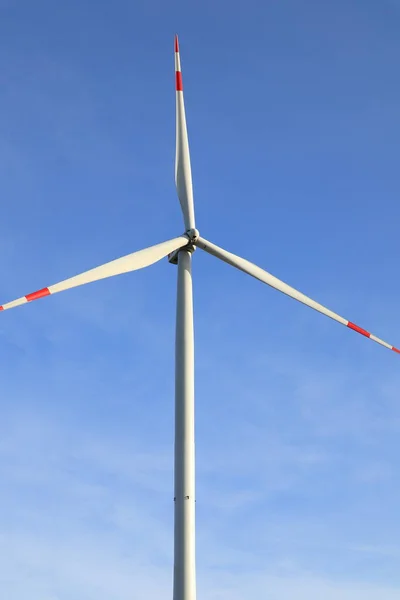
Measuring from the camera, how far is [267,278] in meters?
32.1

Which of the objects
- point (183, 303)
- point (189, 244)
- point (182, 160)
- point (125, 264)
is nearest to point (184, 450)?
point (183, 303)

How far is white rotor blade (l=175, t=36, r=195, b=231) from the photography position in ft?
104

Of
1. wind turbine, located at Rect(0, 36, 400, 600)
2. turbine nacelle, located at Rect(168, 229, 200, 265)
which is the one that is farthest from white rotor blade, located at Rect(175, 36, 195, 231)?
turbine nacelle, located at Rect(168, 229, 200, 265)

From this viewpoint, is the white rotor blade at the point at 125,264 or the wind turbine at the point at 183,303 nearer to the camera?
the wind turbine at the point at 183,303

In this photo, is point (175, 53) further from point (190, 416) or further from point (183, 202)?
point (190, 416)

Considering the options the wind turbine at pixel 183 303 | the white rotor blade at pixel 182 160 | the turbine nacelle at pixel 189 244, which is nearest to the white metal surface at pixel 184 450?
the wind turbine at pixel 183 303

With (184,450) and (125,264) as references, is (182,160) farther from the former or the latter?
(184,450)

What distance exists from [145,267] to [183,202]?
14.1 feet

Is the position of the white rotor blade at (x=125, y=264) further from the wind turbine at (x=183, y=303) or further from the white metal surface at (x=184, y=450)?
the white metal surface at (x=184, y=450)

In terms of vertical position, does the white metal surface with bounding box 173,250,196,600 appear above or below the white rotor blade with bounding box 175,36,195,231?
below

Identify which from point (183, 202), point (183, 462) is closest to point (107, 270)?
point (183, 202)

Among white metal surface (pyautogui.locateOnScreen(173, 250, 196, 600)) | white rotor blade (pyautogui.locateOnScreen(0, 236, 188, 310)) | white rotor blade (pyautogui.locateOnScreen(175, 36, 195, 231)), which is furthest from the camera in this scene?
white rotor blade (pyautogui.locateOnScreen(175, 36, 195, 231))

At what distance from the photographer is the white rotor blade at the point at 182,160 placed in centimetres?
3172

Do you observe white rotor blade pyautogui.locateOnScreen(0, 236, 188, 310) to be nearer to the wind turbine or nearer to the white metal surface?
the wind turbine
